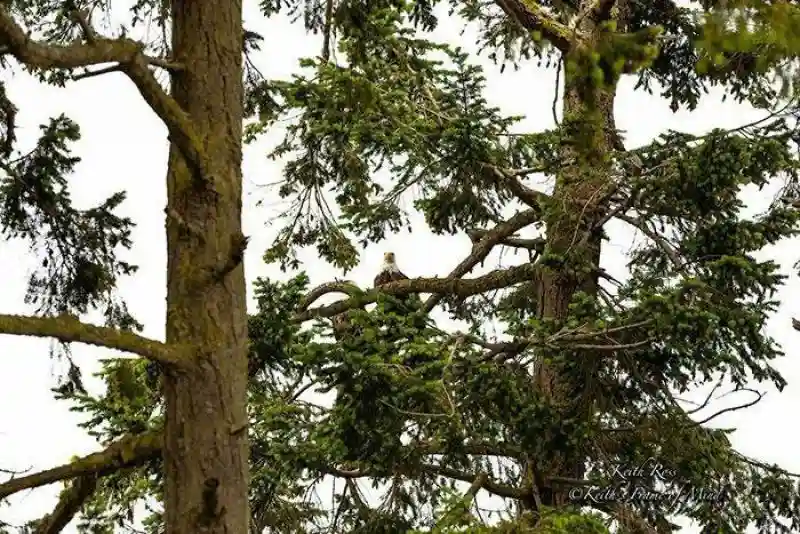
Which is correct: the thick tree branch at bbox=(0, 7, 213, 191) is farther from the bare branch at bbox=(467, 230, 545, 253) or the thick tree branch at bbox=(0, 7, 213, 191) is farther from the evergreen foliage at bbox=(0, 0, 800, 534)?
the bare branch at bbox=(467, 230, 545, 253)

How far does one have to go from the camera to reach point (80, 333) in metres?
4.22

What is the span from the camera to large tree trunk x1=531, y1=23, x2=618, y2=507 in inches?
307

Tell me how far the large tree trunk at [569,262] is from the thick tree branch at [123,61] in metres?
3.56

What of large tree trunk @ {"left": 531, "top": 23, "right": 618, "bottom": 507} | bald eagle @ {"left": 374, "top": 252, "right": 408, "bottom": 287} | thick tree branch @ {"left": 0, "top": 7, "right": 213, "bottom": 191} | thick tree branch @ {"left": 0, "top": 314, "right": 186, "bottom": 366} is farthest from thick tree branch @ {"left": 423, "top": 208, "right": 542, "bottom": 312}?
thick tree branch @ {"left": 0, "top": 314, "right": 186, "bottom": 366}

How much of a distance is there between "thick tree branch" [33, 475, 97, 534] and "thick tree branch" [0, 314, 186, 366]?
0.78m

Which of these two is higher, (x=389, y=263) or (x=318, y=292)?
(x=389, y=263)

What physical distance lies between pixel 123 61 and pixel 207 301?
1.05 metres

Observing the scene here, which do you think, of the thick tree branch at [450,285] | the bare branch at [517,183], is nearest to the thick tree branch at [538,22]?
the bare branch at [517,183]

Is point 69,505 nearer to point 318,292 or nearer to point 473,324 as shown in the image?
point 473,324

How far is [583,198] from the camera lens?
8.80 meters

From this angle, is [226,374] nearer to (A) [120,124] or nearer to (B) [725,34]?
(B) [725,34]

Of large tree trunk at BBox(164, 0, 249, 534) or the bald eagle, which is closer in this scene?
large tree trunk at BBox(164, 0, 249, 534)

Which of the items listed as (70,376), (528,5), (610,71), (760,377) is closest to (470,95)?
(528,5)

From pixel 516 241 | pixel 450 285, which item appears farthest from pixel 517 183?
pixel 450 285
